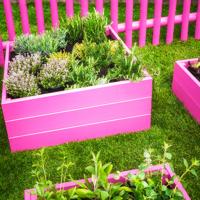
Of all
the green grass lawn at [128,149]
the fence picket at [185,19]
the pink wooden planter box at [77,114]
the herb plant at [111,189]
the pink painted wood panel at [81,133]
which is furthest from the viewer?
the fence picket at [185,19]

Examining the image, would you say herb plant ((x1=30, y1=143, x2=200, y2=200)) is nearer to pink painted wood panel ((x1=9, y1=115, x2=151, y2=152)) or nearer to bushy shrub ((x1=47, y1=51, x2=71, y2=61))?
pink painted wood panel ((x1=9, y1=115, x2=151, y2=152))

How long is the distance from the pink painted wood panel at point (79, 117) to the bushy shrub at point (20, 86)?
8.4 inches

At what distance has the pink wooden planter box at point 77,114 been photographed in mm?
3365

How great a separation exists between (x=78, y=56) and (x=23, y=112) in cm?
90

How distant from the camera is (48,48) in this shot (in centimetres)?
403

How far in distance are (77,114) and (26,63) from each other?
0.68m

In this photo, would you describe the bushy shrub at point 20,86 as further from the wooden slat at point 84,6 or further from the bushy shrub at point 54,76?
the wooden slat at point 84,6

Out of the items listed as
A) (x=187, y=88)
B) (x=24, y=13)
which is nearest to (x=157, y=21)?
(x=187, y=88)

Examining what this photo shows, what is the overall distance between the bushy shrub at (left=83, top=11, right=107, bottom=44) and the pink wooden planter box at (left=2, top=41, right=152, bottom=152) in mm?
875

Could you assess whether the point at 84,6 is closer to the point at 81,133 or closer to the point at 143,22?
the point at 143,22

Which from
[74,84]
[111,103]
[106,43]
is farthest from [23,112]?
[106,43]

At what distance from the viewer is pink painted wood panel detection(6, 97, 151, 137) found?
343 centimetres

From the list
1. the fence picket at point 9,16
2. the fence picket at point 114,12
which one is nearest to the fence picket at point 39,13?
the fence picket at point 9,16

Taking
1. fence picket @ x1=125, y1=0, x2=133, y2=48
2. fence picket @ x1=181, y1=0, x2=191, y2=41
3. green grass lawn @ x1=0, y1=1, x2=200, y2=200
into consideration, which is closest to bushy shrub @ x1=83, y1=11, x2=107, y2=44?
fence picket @ x1=125, y1=0, x2=133, y2=48
